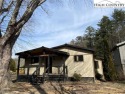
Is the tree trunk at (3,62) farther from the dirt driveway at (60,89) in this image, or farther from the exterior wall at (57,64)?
the exterior wall at (57,64)

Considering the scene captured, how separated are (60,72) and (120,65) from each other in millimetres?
7875

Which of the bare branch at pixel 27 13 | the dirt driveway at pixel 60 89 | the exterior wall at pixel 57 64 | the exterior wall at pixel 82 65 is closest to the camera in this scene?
the bare branch at pixel 27 13

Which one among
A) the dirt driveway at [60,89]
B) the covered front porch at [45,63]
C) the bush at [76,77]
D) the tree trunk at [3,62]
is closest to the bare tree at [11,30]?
the tree trunk at [3,62]

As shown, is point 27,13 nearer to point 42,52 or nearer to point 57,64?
point 42,52

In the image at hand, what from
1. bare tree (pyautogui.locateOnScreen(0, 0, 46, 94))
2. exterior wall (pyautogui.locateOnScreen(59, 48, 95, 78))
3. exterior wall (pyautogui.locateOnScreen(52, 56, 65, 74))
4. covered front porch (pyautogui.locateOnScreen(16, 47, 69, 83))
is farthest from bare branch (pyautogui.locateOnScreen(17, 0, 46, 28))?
exterior wall (pyautogui.locateOnScreen(59, 48, 95, 78))

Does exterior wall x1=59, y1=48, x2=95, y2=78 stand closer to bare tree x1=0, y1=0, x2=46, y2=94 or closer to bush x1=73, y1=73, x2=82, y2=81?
bush x1=73, y1=73, x2=82, y2=81

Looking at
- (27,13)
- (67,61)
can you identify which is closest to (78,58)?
(67,61)

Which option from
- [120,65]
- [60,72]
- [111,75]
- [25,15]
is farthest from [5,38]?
[120,65]

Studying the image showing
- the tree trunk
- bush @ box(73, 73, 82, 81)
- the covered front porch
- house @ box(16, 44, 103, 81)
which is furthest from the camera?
house @ box(16, 44, 103, 81)

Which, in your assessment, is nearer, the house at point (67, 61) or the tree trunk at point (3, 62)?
the tree trunk at point (3, 62)

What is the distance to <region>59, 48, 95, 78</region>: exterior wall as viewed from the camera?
1914 cm

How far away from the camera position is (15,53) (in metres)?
19.7

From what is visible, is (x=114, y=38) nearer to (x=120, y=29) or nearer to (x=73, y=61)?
(x=120, y=29)

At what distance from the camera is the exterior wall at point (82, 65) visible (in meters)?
19.1
